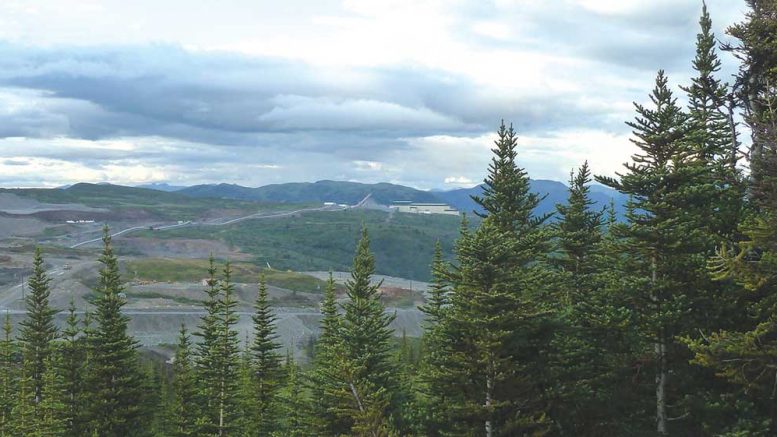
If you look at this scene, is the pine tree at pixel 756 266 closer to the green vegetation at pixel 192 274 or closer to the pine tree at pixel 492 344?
the pine tree at pixel 492 344

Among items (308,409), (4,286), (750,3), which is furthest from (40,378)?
(4,286)

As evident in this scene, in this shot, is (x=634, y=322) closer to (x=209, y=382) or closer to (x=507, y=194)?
(x=507, y=194)

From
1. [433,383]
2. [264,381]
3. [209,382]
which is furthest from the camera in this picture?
[264,381]

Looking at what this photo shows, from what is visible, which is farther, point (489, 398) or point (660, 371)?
point (660, 371)

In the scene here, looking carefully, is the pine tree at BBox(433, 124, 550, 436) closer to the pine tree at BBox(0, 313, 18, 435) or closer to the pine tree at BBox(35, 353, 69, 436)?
the pine tree at BBox(35, 353, 69, 436)

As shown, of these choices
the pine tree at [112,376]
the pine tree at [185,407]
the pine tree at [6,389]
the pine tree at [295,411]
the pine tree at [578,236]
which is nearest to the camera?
the pine tree at [295,411]

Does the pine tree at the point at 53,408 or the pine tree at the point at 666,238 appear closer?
the pine tree at the point at 666,238

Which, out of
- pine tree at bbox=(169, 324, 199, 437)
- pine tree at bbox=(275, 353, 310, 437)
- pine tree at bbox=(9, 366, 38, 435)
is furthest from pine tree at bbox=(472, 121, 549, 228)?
pine tree at bbox=(9, 366, 38, 435)

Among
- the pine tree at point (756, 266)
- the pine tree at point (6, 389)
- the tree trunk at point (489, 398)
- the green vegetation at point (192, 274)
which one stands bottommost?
the green vegetation at point (192, 274)

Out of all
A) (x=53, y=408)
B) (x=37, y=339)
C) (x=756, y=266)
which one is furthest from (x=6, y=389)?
(x=756, y=266)

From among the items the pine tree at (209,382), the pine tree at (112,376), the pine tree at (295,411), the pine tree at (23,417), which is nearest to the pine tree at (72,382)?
the pine tree at (112,376)

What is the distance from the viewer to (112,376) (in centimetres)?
4144

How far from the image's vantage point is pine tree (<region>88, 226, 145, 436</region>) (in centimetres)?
4078

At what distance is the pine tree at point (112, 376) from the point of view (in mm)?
40781
